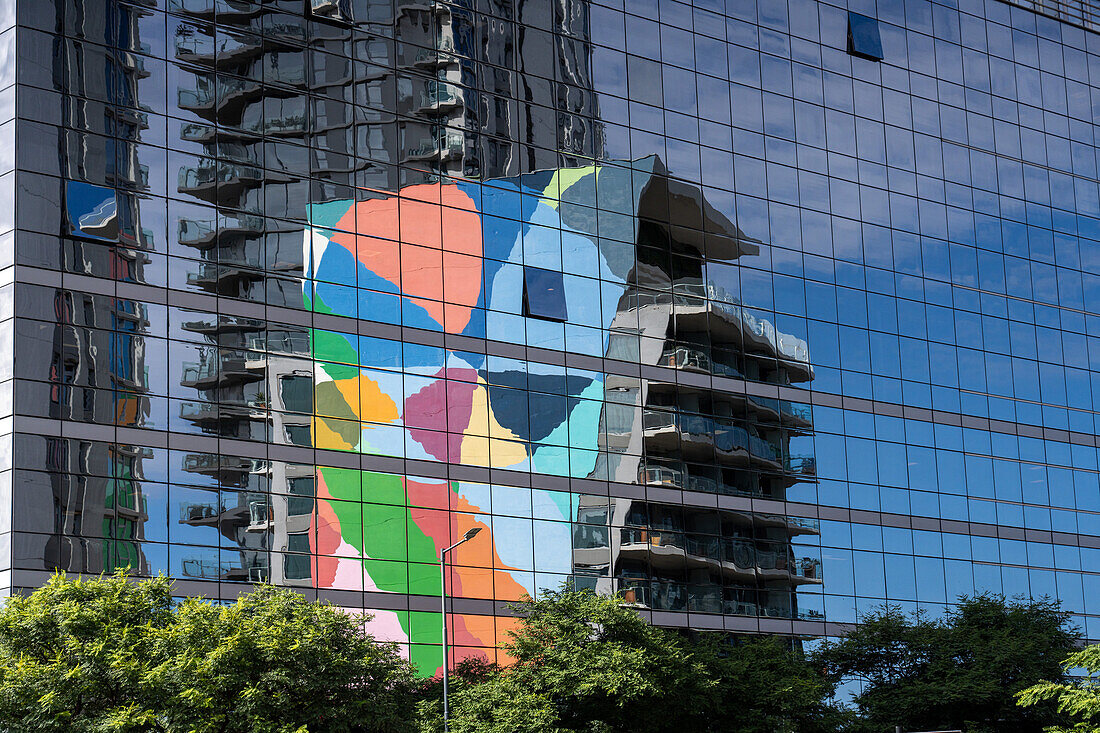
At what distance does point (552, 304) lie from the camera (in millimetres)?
61469

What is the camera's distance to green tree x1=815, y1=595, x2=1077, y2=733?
6147 centimetres

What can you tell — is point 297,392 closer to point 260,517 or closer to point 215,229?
point 260,517

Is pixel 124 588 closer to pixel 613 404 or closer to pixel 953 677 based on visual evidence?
pixel 613 404

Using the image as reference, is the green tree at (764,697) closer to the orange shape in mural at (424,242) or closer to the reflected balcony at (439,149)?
the orange shape in mural at (424,242)

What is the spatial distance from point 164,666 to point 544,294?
28044mm

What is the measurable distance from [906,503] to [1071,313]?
19.1 meters

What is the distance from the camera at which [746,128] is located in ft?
233

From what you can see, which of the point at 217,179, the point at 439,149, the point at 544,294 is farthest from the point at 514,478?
the point at 217,179

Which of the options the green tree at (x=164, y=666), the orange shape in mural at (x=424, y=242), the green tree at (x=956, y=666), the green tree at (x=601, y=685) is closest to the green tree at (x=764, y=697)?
the green tree at (x=601, y=685)

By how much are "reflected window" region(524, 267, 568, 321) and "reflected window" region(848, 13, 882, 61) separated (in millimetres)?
25577

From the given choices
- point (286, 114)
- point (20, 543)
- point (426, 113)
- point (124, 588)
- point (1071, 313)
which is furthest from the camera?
point (1071, 313)

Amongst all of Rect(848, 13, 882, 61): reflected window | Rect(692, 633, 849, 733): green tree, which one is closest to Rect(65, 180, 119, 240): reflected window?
Rect(692, 633, 849, 733): green tree

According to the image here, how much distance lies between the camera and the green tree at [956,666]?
61469mm

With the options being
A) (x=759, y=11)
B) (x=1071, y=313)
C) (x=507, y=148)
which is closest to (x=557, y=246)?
(x=507, y=148)
